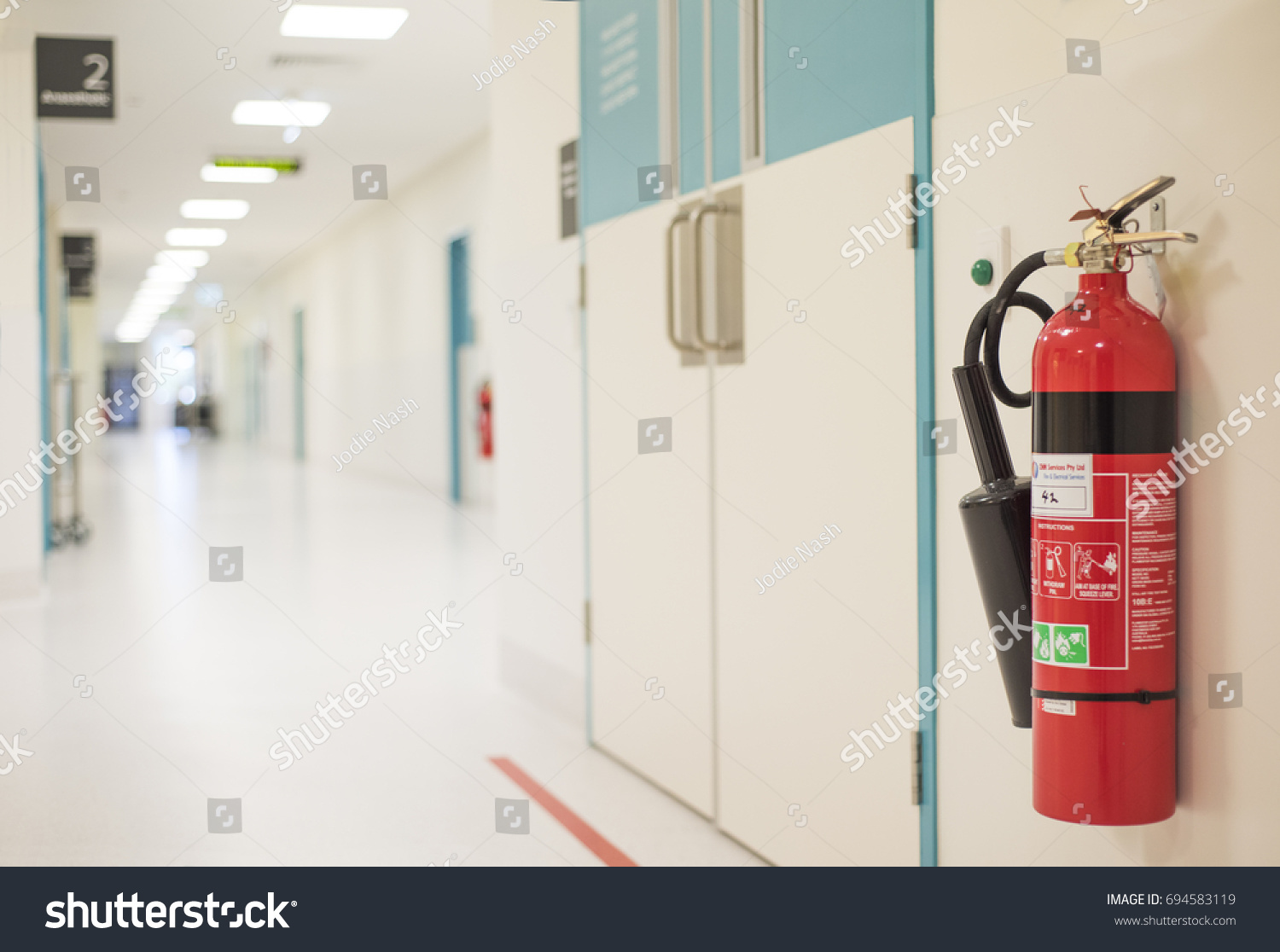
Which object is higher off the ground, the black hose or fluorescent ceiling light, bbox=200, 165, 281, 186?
fluorescent ceiling light, bbox=200, 165, 281, 186

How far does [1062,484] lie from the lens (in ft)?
5.39

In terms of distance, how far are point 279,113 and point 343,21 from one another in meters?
2.32

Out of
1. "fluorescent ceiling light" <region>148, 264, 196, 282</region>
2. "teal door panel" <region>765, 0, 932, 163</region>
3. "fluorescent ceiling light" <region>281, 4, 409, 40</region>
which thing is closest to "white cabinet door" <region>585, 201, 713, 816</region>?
"teal door panel" <region>765, 0, 932, 163</region>

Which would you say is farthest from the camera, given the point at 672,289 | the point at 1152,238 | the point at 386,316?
the point at 386,316

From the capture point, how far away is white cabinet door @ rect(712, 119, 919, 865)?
7.36 ft

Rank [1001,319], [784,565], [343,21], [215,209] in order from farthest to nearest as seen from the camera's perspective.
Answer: [215,209] → [343,21] → [784,565] → [1001,319]

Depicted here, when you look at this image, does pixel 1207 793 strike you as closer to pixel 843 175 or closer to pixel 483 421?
pixel 843 175

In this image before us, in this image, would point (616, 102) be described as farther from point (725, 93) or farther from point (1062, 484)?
point (1062, 484)

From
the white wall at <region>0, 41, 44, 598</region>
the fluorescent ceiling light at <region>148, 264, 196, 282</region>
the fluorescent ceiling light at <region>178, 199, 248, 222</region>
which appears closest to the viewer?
the white wall at <region>0, 41, 44, 598</region>

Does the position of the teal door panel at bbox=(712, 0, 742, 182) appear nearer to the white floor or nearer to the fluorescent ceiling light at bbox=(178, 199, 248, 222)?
the white floor

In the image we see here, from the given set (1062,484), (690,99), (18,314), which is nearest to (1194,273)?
(1062,484)

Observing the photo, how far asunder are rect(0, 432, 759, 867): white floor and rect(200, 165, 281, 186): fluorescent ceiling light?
4411 millimetres

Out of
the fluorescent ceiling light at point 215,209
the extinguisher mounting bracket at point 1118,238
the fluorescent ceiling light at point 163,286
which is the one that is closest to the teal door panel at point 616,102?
the extinguisher mounting bracket at point 1118,238

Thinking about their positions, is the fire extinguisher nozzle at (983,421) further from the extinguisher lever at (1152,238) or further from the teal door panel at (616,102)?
the teal door panel at (616,102)
